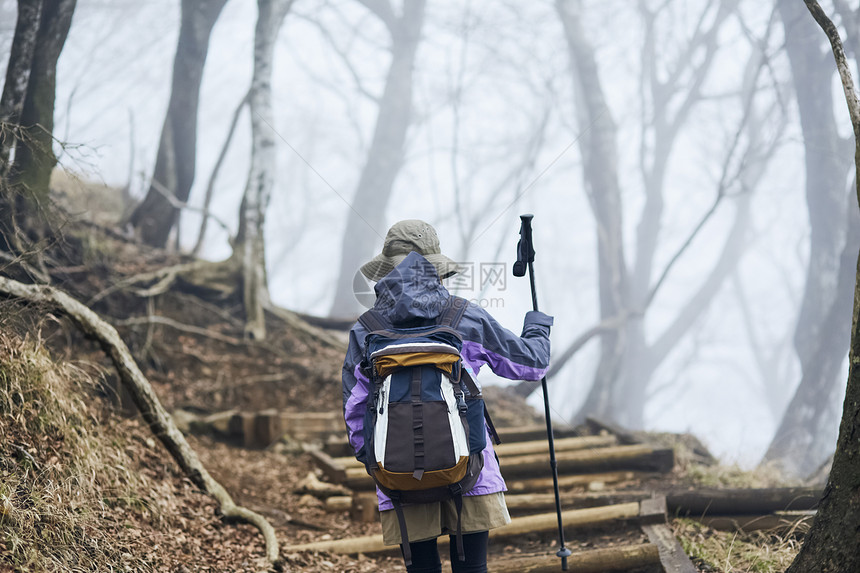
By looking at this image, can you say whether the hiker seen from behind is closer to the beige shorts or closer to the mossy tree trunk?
the beige shorts

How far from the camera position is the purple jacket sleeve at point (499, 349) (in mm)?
2824

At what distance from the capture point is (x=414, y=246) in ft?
9.80

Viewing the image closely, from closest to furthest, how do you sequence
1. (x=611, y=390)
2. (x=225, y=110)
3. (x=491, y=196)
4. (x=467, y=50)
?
(x=611, y=390) → (x=467, y=50) → (x=491, y=196) → (x=225, y=110)

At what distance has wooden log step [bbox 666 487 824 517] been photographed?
5059 mm

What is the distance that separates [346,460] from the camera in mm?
6203

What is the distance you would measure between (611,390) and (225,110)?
68.8 ft

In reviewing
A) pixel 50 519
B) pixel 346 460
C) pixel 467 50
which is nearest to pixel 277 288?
pixel 467 50

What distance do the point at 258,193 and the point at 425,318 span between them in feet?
26.7

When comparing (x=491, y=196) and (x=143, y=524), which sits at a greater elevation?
(x=491, y=196)

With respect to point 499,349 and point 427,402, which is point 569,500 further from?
point 427,402

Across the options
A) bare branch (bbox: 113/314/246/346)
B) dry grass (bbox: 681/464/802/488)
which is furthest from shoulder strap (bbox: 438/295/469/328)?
bare branch (bbox: 113/314/246/346)

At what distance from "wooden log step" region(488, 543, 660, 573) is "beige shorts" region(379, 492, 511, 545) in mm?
1584

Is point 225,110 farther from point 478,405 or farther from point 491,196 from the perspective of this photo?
point 478,405

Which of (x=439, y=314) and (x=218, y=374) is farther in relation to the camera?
(x=218, y=374)
